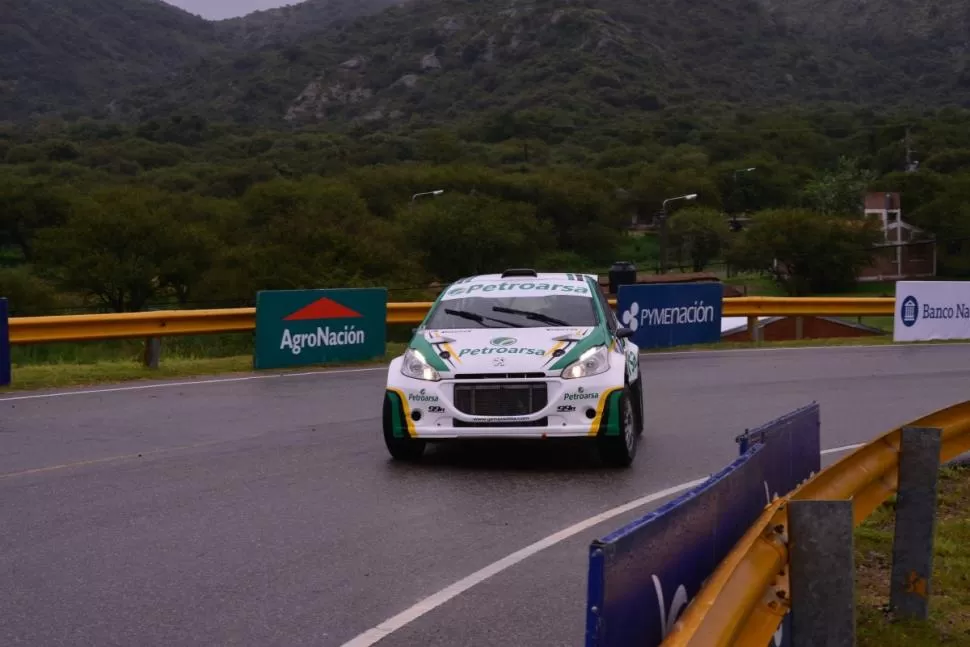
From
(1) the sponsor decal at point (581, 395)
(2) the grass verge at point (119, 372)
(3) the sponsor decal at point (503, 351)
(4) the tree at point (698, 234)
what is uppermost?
(4) the tree at point (698, 234)

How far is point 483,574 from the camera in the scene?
7496mm

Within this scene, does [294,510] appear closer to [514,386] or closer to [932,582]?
[514,386]

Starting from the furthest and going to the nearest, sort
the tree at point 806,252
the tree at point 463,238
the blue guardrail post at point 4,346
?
1. the tree at point 806,252
2. the tree at point 463,238
3. the blue guardrail post at point 4,346

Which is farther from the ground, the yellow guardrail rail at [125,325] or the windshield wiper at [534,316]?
the windshield wiper at [534,316]

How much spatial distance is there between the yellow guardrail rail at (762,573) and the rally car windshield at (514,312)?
17.2 ft

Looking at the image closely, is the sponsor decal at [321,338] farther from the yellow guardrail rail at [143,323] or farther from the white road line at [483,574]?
the white road line at [483,574]

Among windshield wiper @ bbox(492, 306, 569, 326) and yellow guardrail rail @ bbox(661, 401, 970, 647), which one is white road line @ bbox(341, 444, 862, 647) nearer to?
windshield wiper @ bbox(492, 306, 569, 326)

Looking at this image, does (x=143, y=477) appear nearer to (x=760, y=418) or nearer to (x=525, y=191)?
(x=760, y=418)

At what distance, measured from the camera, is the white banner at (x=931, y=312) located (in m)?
25.7

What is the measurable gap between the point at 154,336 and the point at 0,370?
9.73 ft

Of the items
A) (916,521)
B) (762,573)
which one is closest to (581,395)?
(916,521)

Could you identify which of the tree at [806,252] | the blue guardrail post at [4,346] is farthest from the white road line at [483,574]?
the tree at [806,252]

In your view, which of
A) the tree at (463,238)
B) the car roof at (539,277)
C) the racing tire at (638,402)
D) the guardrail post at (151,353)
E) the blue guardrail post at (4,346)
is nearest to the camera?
the racing tire at (638,402)

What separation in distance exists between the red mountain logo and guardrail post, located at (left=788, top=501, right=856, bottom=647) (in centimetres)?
1481
